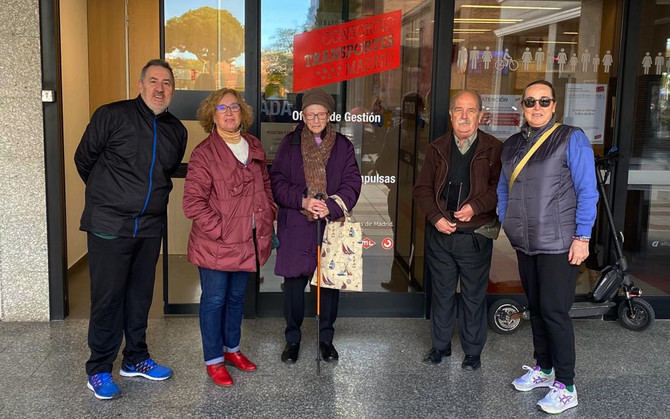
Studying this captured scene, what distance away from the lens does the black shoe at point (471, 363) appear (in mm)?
4094

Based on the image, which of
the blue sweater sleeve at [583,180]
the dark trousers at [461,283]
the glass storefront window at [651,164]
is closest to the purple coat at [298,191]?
the dark trousers at [461,283]

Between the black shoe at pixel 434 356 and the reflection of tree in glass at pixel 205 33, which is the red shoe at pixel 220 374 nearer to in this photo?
the black shoe at pixel 434 356

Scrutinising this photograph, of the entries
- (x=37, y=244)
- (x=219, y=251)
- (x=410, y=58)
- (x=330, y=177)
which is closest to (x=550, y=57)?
(x=410, y=58)

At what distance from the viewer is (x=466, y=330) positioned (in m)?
4.09

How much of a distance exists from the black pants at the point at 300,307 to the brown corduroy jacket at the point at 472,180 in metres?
0.82

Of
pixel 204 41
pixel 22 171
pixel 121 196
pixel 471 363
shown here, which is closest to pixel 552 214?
pixel 471 363

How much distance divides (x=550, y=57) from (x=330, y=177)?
2186 millimetres

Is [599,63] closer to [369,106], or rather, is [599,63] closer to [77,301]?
[369,106]

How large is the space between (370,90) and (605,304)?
2284 mm

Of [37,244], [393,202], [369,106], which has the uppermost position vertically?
[369,106]

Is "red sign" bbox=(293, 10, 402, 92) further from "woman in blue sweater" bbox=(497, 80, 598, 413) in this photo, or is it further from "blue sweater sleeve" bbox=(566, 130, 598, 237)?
"blue sweater sleeve" bbox=(566, 130, 598, 237)

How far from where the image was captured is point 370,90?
4.83m

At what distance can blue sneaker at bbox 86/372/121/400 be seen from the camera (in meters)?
3.59

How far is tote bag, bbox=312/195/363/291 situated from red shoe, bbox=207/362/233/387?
2.63ft
